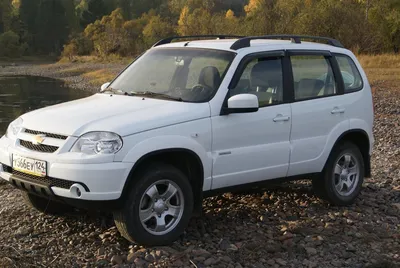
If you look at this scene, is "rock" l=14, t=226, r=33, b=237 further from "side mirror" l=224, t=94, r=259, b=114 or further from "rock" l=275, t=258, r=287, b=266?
"rock" l=275, t=258, r=287, b=266

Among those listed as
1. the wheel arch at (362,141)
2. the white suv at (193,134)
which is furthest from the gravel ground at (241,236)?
the wheel arch at (362,141)

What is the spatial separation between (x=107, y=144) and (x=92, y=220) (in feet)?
5.14

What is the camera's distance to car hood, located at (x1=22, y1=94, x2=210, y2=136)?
17.3 ft

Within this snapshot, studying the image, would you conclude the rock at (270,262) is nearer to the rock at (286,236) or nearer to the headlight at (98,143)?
the rock at (286,236)

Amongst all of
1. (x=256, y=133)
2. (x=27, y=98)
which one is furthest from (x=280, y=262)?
(x=27, y=98)

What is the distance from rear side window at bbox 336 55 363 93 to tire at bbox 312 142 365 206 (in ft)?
2.32

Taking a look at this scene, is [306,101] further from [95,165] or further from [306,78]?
[95,165]

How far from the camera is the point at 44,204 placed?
21.3ft

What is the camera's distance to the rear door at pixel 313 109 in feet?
21.7

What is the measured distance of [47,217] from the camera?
259 inches

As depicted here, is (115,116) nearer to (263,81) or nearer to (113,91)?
(113,91)

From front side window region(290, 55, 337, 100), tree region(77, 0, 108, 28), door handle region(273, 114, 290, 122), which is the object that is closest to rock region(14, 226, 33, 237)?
door handle region(273, 114, 290, 122)

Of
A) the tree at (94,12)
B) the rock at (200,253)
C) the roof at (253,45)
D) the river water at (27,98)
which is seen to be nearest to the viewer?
the rock at (200,253)

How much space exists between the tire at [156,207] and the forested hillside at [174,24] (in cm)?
4037
